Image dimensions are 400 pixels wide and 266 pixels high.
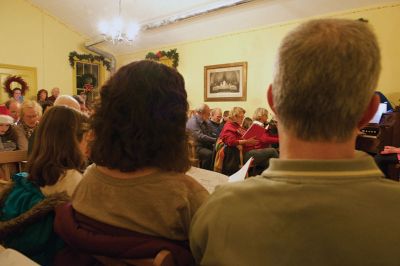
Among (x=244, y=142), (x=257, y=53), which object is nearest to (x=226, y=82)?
(x=257, y=53)

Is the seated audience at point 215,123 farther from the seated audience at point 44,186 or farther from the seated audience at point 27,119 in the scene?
the seated audience at point 44,186

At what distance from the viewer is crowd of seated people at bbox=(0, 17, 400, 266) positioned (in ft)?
1.83

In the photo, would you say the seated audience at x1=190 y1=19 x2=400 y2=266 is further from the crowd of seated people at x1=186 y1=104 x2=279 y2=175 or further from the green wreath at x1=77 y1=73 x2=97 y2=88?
the green wreath at x1=77 y1=73 x2=97 y2=88

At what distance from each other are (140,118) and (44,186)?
28.0 inches

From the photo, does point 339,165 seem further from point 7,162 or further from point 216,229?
point 7,162

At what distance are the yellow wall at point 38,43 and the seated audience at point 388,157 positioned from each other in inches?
298

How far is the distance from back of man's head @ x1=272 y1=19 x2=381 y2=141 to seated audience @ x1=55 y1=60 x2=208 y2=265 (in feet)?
1.29

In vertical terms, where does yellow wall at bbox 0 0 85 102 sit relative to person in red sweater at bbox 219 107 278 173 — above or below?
above

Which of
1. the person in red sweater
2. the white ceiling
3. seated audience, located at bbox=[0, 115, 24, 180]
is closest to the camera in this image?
seated audience, located at bbox=[0, 115, 24, 180]

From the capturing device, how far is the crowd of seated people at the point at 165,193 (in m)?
0.56

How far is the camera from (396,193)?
1.86ft

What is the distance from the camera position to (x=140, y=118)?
88 centimetres

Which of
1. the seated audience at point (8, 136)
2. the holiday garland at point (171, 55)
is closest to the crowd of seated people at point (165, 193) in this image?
the seated audience at point (8, 136)

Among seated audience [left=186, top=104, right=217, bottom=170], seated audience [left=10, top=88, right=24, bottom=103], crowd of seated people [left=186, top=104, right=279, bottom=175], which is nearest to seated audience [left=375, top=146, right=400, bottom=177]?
crowd of seated people [left=186, top=104, right=279, bottom=175]
